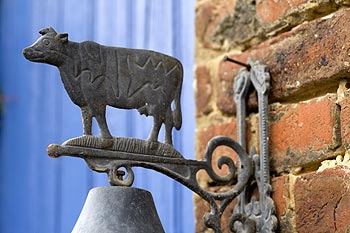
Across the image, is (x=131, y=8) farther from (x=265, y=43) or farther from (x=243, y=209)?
(x=243, y=209)

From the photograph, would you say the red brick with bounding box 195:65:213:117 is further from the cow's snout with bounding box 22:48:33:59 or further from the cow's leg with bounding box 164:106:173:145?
the cow's snout with bounding box 22:48:33:59

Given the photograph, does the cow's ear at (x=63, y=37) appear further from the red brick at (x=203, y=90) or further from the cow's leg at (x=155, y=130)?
the red brick at (x=203, y=90)

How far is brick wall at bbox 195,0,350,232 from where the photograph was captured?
1533mm

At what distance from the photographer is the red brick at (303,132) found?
1.55 meters

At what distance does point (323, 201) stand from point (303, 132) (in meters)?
0.15

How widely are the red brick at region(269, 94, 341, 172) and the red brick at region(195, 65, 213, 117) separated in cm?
22

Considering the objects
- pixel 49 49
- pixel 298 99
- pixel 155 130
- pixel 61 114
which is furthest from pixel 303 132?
pixel 61 114

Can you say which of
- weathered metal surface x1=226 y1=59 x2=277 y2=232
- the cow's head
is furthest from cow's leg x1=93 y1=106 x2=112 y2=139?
weathered metal surface x1=226 y1=59 x2=277 y2=232

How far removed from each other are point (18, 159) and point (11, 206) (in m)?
0.17

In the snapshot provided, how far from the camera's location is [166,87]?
1.59 meters

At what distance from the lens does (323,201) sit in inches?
60.4

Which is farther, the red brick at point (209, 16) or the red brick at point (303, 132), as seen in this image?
the red brick at point (209, 16)

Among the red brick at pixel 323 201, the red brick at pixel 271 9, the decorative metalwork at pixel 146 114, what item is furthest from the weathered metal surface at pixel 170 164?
the red brick at pixel 271 9

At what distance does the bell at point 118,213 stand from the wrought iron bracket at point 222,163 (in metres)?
0.03
